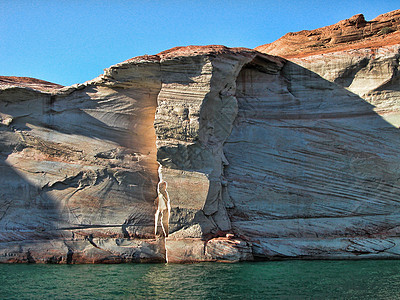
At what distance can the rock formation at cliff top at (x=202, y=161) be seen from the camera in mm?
12609

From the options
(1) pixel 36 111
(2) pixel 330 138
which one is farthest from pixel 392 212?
(1) pixel 36 111

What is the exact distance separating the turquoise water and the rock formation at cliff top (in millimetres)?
996

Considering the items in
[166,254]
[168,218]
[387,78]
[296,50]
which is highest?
[296,50]

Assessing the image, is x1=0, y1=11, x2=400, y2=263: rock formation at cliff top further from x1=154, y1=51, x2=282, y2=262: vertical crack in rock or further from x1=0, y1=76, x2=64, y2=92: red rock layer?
x1=0, y1=76, x2=64, y2=92: red rock layer

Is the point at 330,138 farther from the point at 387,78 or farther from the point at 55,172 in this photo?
the point at 55,172

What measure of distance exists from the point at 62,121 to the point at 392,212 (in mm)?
10734

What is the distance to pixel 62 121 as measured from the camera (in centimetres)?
1347

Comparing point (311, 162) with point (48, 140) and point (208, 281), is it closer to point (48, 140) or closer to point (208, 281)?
point (208, 281)

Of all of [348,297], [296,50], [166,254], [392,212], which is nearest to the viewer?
[348,297]

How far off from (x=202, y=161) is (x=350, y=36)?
24.7 ft

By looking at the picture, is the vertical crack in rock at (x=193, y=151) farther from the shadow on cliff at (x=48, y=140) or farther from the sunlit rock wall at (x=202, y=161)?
the shadow on cliff at (x=48, y=140)

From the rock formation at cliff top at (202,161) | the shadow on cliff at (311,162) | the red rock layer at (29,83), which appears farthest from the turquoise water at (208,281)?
the red rock layer at (29,83)

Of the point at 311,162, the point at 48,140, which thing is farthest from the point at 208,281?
the point at 48,140

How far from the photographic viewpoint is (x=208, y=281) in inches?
380
